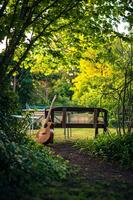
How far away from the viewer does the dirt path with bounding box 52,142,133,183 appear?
6824 mm

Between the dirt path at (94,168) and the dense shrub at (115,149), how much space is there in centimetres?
26

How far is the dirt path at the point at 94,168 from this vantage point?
22.4 ft

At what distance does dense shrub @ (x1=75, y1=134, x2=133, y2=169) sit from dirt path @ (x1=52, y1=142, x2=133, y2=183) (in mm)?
263

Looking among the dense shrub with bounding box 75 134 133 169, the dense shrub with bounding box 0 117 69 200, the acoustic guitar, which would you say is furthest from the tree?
the acoustic guitar

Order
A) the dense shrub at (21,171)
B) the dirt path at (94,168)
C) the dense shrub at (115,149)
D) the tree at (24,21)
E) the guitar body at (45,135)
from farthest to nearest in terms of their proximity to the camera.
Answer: the guitar body at (45,135)
the dense shrub at (115,149)
the tree at (24,21)
the dirt path at (94,168)
the dense shrub at (21,171)

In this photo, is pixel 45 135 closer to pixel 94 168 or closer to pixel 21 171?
pixel 94 168

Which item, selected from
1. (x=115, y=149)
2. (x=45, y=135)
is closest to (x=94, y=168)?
(x=115, y=149)

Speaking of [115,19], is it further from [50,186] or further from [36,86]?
[36,86]

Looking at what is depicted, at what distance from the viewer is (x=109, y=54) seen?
10.9 meters

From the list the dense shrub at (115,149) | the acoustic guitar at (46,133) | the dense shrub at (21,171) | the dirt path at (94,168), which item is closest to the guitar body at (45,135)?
the acoustic guitar at (46,133)

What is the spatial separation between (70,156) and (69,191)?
4284 mm

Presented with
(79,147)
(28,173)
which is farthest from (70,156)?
(28,173)

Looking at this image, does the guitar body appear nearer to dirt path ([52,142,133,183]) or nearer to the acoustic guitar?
the acoustic guitar

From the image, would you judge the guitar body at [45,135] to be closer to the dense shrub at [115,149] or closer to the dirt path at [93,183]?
the dense shrub at [115,149]
